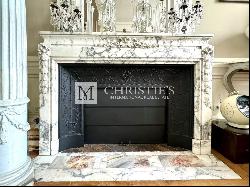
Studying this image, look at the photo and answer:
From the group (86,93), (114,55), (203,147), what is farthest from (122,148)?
(114,55)

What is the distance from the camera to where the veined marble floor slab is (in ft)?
6.48

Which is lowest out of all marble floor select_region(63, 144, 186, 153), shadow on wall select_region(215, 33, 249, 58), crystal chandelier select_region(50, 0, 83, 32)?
marble floor select_region(63, 144, 186, 153)

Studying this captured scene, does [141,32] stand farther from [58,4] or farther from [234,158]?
[234,158]

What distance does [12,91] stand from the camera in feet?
5.82

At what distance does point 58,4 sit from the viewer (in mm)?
2453

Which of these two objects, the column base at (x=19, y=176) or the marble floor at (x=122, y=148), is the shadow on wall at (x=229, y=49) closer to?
the marble floor at (x=122, y=148)

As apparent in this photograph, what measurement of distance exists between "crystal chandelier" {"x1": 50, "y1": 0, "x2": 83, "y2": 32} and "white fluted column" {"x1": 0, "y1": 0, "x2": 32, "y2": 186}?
1.72 feet

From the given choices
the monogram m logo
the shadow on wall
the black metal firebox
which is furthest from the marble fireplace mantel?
the shadow on wall

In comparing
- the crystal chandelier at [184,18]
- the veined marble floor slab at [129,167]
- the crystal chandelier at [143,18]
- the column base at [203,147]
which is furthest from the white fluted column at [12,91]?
the column base at [203,147]

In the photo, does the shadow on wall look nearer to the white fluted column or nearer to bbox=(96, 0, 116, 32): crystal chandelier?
bbox=(96, 0, 116, 32): crystal chandelier

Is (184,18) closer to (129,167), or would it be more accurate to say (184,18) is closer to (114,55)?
(114,55)

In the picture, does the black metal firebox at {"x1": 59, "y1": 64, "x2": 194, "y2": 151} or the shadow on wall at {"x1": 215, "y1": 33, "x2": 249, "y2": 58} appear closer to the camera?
the black metal firebox at {"x1": 59, "y1": 64, "x2": 194, "y2": 151}

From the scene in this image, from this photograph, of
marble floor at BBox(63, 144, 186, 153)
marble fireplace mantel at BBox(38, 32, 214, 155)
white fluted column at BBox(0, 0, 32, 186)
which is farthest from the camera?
marble floor at BBox(63, 144, 186, 153)

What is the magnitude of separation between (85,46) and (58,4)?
1.69 ft
